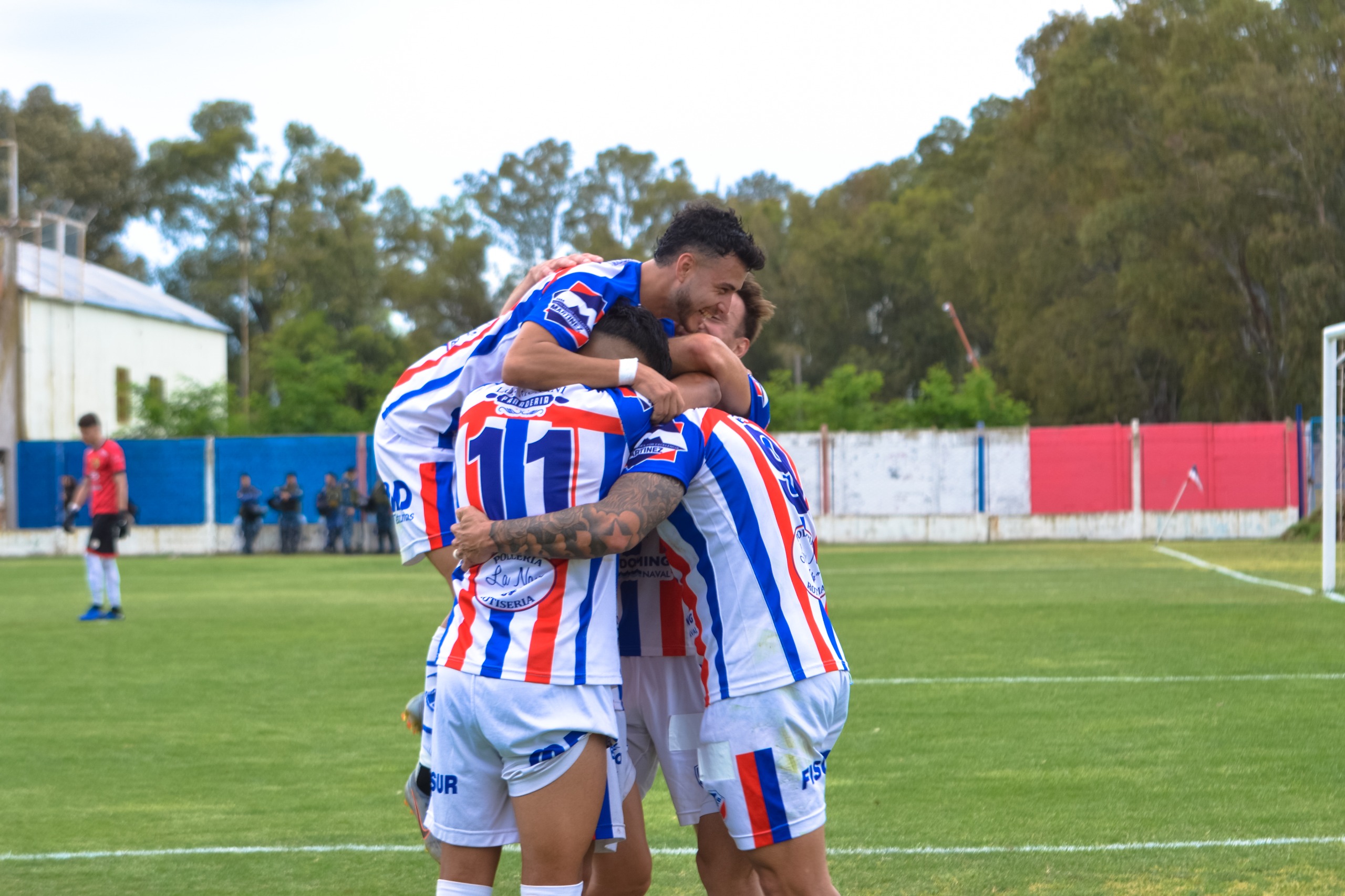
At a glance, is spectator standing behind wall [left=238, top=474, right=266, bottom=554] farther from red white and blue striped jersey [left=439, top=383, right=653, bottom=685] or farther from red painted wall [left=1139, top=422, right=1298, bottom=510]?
red white and blue striped jersey [left=439, top=383, right=653, bottom=685]

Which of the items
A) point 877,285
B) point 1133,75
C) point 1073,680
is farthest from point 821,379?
point 1073,680

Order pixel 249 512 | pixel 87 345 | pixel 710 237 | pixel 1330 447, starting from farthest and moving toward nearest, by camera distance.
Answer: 1. pixel 87 345
2. pixel 249 512
3. pixel 1330 447
4. pixel 710 237

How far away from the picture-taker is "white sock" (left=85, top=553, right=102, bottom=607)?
15.6 meters

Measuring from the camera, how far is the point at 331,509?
30.7m

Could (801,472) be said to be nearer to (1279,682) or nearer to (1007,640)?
(1007,640)

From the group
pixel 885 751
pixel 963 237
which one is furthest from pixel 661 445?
pixel 963 237

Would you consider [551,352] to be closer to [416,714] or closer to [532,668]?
[532,668]

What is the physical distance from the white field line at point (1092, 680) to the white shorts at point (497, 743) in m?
6.68

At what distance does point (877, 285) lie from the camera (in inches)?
2579

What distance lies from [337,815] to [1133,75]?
42195 mm

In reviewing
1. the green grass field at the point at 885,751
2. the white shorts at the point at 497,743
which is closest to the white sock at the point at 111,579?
the green grass field at the point at 885,751

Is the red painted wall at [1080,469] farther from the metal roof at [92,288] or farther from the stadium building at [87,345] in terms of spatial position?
the metal roof at [92,288]

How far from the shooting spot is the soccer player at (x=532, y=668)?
10.5 feet

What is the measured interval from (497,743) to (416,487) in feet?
5.10
